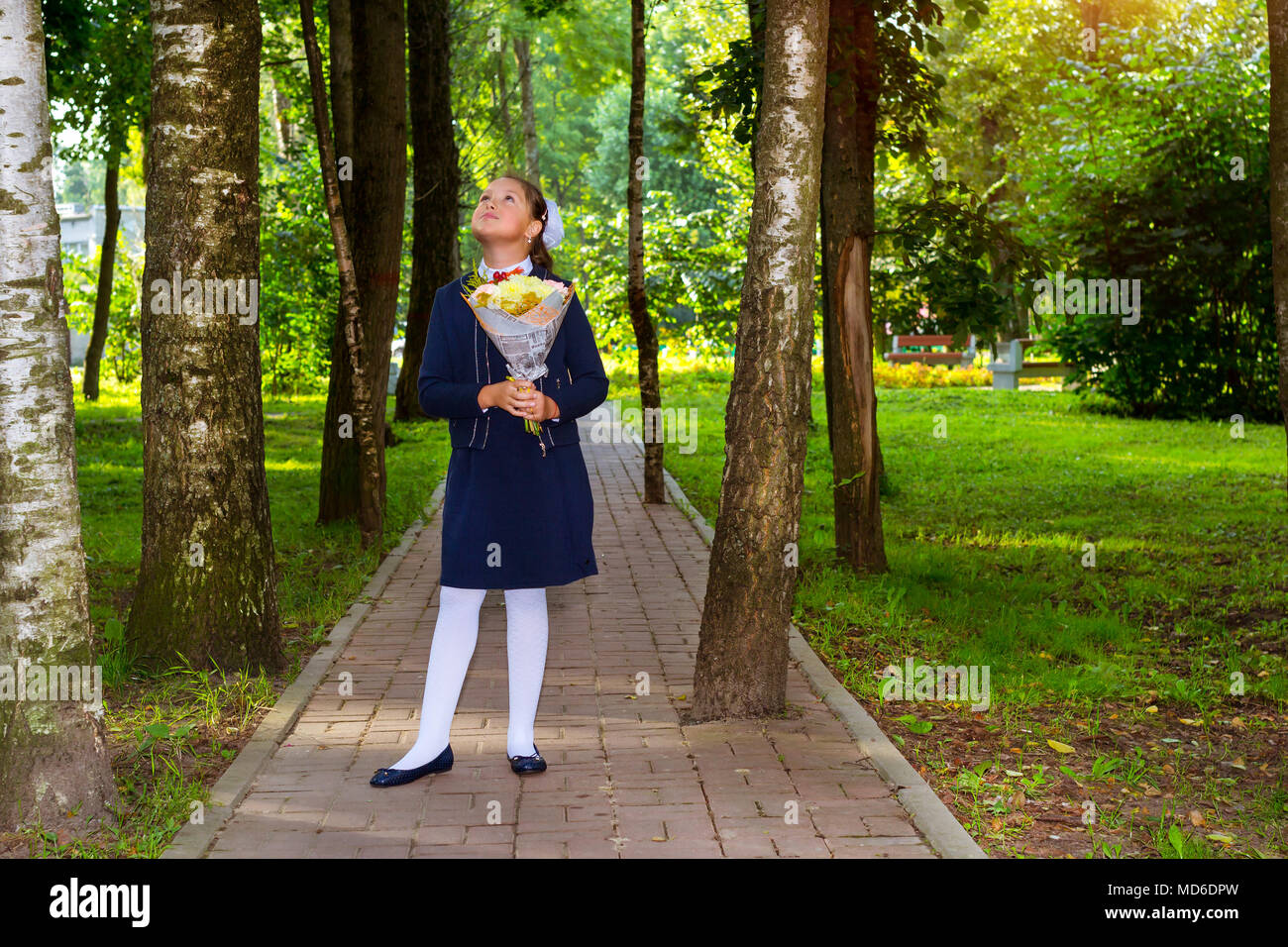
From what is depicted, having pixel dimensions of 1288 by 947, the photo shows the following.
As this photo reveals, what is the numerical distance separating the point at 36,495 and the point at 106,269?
2027cm

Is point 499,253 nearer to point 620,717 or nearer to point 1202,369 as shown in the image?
point 620,717

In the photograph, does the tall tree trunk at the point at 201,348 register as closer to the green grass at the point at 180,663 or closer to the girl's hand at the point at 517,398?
the green grass at the point at 180,663

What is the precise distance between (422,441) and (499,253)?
46.9 ft

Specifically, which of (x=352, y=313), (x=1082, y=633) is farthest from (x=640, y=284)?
(x=1082, y=633)

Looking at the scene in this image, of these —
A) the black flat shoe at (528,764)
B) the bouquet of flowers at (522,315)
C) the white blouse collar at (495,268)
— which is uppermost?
the white blouse collar at (495,268)

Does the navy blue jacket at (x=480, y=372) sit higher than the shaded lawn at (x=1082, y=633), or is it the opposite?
the navy blue jacket at (x=480, y=372)

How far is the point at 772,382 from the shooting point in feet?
18.1

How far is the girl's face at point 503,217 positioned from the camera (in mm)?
4621

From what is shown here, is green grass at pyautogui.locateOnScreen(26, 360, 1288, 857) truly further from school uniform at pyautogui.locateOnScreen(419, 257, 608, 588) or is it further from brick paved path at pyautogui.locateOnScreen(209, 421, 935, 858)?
school uniform at pyautogui.locateOnScreen(419, 257, 608, 588)

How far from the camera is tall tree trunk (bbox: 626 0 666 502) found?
11.8 m

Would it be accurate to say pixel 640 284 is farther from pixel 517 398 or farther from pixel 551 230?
pixel 517 398

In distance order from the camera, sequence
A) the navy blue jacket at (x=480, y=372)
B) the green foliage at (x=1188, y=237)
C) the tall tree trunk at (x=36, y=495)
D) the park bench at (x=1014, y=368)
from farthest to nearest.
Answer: the park bench at (x=1014, y=368)
the green foliage at (x=1188, y=237)
the navy blue jacket at (x=480, y=372)
the tall tree trunk at (x=36, y=495)

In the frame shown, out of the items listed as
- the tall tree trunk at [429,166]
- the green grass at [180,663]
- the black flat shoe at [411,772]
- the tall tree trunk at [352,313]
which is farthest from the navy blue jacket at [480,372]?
the tall tree trunk at [429,166]

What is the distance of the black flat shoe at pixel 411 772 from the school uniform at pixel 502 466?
0.69 metres
